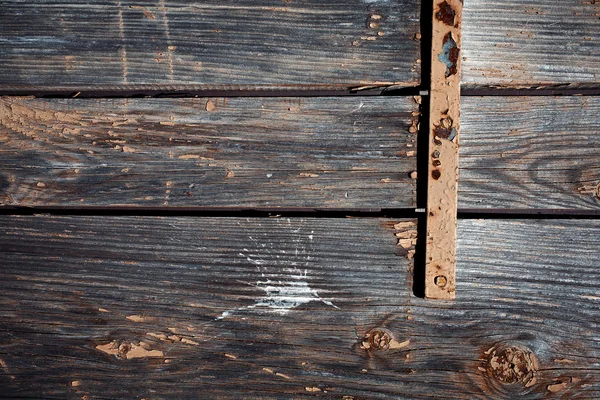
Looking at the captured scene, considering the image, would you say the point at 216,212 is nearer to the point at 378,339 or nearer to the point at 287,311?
the point at 287,311

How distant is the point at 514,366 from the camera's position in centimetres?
100

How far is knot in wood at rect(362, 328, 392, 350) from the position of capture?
1.02 m

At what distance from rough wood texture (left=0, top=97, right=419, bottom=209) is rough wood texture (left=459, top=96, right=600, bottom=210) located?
13cm

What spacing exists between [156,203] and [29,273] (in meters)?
0.35

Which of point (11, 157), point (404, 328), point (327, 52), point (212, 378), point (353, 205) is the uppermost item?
point (327, 52)

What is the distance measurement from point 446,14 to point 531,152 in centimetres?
34

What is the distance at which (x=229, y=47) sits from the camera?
1.01m

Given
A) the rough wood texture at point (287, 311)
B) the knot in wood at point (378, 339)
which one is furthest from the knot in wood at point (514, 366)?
the knot in wood at point (378, 339)

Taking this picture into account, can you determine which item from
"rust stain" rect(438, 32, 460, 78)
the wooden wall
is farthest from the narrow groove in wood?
"rust stain" rect(438, 32, 460, 78)

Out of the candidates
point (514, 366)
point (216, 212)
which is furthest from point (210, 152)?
point (514, 366)

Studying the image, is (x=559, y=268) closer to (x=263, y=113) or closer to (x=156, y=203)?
(x=263, y=113)

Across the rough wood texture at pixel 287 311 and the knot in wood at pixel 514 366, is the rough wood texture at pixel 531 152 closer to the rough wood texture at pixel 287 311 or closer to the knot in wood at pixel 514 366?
the rough wood texture at pixel 287 311

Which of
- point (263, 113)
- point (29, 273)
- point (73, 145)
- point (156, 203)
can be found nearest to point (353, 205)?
point (263, 113)

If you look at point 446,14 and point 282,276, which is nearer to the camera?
point 446,14
